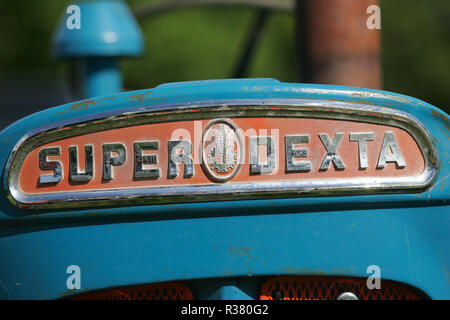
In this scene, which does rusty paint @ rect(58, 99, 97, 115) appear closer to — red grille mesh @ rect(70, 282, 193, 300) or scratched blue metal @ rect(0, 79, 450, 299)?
scratched blue metal @ rect(0, 79, 450, 299)

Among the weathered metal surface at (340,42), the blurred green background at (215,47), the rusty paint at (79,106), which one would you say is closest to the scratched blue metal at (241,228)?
the rusty paint at (79,106)

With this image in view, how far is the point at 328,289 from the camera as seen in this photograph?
1420 mm

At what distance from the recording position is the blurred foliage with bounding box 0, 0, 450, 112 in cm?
1304

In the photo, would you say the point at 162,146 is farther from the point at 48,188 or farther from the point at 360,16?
the point at 360,16

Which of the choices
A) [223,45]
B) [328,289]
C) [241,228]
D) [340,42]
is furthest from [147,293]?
[223,45]

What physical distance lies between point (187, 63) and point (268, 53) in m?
1.39

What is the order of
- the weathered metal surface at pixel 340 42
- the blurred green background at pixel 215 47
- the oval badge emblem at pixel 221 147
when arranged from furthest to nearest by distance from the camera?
1. the blurred green background at pixel 215 47
2. the weathered metal surface at pixel 340 42
3. the oval badge emblem at pixel 221 147

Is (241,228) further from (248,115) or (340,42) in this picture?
(340,42)

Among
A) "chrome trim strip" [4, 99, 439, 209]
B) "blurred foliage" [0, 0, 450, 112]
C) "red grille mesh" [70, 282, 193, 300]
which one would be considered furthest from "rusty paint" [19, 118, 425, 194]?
"blurred foliage" [0, 0, 450, 112]

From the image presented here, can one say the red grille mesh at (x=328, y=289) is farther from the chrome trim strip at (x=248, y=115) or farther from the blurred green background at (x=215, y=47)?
the blurred green background at (x=215, y=47)

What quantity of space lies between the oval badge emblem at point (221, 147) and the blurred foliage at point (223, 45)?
→ 11.2m

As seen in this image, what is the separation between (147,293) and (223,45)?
39.1 ft

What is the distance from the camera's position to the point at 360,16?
2.04 meters

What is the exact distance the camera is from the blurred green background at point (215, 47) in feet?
42.8
